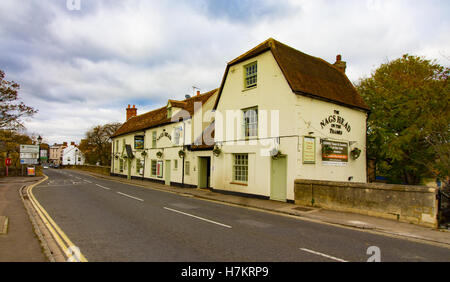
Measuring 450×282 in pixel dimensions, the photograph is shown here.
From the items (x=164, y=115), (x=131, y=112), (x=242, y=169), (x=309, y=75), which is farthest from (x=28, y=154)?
(x=309, y=75)

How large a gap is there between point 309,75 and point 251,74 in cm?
361

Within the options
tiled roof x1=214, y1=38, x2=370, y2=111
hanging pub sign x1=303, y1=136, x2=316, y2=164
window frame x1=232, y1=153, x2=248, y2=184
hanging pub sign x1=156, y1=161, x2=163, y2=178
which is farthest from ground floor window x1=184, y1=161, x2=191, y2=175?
hanging pub sign x1=303, y1=136, x2=316, y2=164

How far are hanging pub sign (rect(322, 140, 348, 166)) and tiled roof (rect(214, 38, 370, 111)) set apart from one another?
262 centimetres

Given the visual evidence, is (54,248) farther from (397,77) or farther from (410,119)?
(397,77)

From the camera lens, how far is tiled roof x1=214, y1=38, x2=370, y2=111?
14.9 metres

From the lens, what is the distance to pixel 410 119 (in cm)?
1680

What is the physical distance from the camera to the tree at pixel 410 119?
13.9 meters

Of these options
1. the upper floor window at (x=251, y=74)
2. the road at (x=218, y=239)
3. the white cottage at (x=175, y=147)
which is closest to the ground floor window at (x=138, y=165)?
the white cottage at (x=175, y=147)

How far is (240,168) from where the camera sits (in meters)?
17.3

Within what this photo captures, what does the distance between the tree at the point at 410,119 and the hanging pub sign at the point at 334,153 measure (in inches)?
123

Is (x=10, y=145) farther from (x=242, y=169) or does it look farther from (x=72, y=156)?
(x=72, y=156)

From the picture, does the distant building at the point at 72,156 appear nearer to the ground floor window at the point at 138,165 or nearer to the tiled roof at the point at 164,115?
the tiled roof at the point at 164,115

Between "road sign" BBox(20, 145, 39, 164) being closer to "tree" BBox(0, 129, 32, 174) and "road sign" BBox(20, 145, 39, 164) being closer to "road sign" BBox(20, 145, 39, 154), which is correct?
"road sign" BBox(20, 145, 39, 154)
